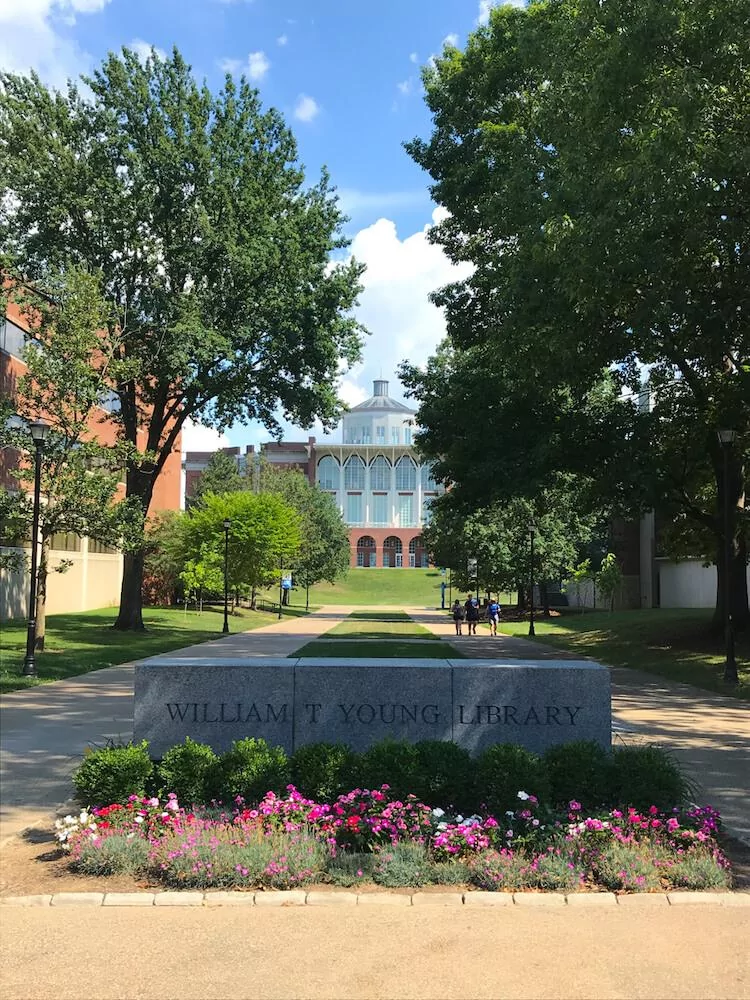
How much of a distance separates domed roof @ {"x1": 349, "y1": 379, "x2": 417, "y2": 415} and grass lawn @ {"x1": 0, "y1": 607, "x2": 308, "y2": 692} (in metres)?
88.4

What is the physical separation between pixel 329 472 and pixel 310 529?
57422 millimetres

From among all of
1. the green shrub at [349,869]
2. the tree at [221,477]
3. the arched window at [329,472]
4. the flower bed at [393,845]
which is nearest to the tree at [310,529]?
the tree at [221,477]

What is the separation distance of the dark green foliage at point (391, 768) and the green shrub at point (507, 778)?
478 millimetres

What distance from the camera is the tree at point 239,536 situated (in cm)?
4438

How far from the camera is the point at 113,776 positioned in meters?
6.21

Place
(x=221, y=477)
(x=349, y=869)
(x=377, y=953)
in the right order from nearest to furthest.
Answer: (x=377, y=953), (x=349, y=869), (x=221, y=477)

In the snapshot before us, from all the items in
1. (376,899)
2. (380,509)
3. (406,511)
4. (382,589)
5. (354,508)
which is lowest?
(382,589)

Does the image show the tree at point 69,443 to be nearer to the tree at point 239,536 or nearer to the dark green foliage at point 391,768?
the dark green foliage at point 391,768

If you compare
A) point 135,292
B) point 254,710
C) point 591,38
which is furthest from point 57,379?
point 254,710

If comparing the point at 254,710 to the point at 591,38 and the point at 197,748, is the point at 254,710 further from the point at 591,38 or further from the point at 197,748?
the point at 591,38

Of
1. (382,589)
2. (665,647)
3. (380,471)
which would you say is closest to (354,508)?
(380,471)

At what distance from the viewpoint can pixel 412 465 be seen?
124812mm

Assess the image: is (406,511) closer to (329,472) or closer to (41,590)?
(329,472)

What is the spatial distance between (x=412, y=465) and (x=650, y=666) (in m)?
105
